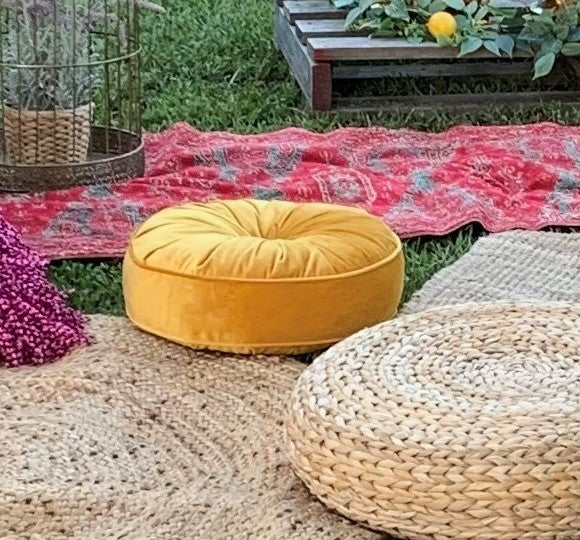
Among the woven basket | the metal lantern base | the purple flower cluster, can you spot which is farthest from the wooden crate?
the purple flower cluster

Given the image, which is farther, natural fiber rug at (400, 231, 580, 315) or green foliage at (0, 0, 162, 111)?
green foliage at (0, 0, 162, 111)

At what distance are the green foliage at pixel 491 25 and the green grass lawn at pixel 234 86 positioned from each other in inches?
8.4

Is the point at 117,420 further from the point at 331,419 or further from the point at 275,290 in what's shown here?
the point at 331,419

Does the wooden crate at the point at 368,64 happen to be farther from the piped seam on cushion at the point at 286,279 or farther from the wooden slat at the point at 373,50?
the piped seam on cushion at the point at 286,279

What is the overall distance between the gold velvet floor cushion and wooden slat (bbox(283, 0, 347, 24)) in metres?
2.26

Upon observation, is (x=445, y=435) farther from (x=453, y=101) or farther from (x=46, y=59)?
(x=453, y=101)

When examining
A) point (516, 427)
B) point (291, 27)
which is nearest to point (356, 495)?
point (516, 427)

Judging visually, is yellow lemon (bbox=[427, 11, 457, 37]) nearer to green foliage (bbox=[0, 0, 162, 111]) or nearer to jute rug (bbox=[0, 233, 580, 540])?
green foliage (bbox=[0, 0, 162, 111])

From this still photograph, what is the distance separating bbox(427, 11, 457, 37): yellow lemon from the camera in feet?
14.3

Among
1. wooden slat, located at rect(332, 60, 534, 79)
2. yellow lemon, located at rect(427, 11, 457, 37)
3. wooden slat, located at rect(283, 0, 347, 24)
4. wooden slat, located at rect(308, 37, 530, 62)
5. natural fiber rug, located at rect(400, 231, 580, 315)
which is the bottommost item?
natural fiber rug, located at rect(400, 231, 580, 315)

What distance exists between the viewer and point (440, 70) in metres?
4.80

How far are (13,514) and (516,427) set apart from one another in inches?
30.4

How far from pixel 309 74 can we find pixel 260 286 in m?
2.07

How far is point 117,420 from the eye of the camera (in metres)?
2.33
